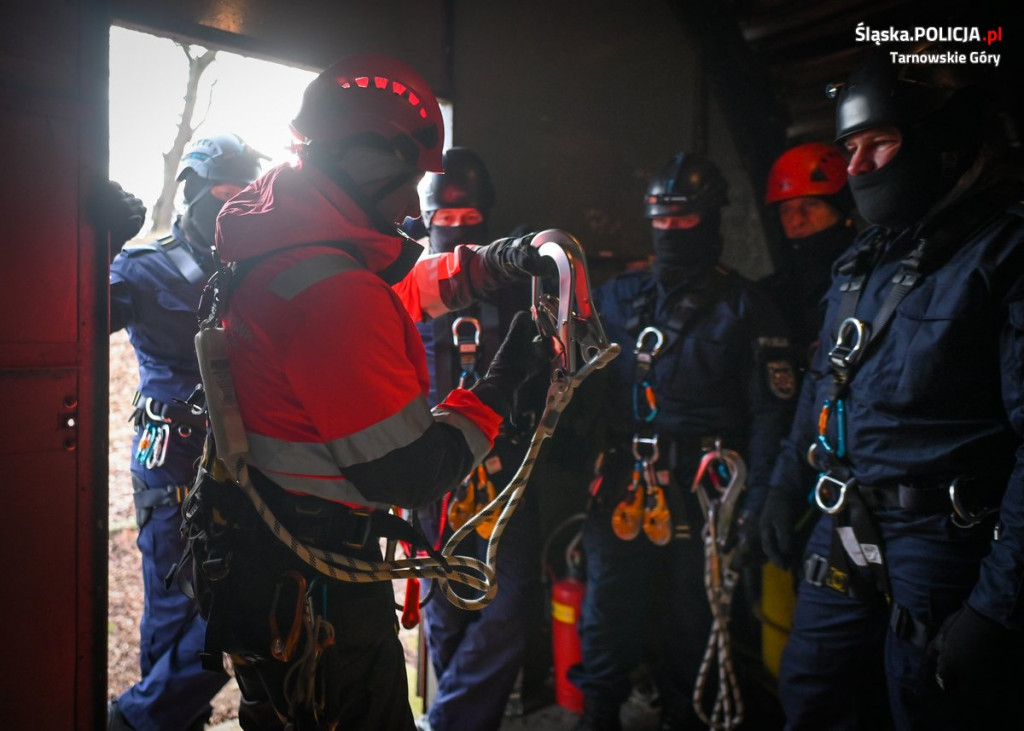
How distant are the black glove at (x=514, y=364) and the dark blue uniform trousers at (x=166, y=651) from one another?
1749 mm

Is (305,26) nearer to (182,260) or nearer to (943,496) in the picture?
(182,260)

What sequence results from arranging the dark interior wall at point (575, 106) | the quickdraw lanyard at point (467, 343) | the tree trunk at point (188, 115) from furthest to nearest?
1. the tree trunk at point (188, 115)
2. the dark interior wall at point (575, 106)
3. the quickdraw lanyard at point (467, 343)

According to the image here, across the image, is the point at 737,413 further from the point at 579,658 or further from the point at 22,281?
the point at 22,281

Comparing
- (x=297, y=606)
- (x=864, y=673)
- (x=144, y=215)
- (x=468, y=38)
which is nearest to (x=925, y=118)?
(x=864, y=673)

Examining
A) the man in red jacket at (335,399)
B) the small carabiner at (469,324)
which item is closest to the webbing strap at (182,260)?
the small carabiner at (469,324)

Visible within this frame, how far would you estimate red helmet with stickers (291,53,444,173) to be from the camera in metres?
1.71

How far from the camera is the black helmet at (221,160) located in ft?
10.2

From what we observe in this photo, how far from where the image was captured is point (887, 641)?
7.02 feet

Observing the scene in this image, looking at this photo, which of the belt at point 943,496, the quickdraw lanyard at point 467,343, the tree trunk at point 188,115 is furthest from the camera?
the tree trunk at point 188,115

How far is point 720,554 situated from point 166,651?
246 cm

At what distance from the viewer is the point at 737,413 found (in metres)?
3.09

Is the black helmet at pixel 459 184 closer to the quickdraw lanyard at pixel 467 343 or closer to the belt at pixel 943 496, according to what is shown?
the quickdraw lanyard at pixel 467 343

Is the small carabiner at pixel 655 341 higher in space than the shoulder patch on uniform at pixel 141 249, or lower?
lower

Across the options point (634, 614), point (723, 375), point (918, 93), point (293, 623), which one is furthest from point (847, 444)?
point (293, 623)
